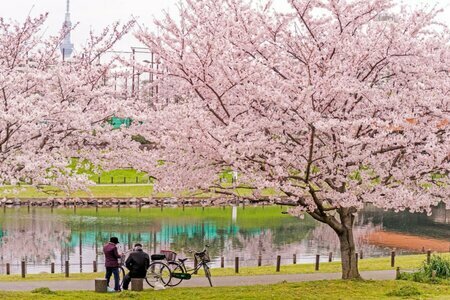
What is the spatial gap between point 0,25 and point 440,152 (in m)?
11.2

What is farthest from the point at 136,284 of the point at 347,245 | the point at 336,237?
the point at 336,237

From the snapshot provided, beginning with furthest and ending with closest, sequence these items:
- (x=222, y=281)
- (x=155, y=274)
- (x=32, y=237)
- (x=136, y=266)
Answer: (x=32, y=237) < (x=222, y=281) < (x=155, y=274) < (x=136, y=266)

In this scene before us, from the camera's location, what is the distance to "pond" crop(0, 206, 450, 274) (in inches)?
1190

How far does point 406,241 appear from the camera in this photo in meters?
36.6

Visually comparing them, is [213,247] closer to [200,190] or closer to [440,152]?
[200,190]

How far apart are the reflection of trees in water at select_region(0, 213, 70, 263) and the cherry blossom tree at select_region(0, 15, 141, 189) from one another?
14.0 metres

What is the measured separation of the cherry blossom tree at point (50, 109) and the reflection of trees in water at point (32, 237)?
1396 cm

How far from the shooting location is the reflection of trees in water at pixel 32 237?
97.3 ft

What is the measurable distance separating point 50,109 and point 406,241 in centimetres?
2808

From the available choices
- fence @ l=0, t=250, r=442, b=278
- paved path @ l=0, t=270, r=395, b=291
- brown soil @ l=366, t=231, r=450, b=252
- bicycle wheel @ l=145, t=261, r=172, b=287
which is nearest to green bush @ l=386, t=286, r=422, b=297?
paved path @ l=0, t=270, r=395, b=291

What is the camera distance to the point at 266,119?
14.2 m

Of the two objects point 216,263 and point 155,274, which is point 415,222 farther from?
point 155,274

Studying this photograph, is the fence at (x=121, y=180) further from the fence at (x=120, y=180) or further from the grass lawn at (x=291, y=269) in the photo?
the grass lawn at (x=291, y=269)

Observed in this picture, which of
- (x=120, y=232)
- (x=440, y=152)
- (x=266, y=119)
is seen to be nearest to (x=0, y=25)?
(x=266, y=119)
